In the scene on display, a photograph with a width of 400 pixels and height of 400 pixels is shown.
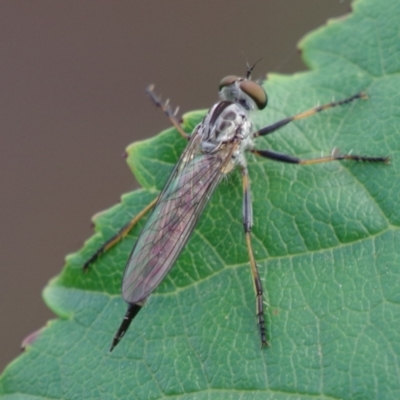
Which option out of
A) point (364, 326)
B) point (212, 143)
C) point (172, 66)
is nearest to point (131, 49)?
point (172, 66)

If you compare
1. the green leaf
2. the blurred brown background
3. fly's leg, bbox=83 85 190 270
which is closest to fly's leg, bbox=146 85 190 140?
fly's leg, bbox=83 85 190 270

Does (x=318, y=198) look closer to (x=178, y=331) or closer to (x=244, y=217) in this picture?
(x=244, y=217)

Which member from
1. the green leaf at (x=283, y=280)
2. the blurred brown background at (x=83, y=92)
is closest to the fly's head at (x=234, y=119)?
the green leaf at (x=283, y=280)

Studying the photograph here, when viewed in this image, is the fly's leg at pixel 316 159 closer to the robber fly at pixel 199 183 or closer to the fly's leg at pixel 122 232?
the robber fly at pixel 199 183

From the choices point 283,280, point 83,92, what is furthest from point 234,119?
point 83,92

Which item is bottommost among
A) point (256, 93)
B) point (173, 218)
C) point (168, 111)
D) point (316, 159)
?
point (316, 159)

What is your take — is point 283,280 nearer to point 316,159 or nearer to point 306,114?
point 316,159

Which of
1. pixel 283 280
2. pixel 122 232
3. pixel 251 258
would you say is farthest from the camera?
pixel 122 232

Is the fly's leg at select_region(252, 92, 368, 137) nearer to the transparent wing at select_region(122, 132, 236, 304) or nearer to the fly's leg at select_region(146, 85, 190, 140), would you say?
the transparent wing at select_region(122, 132, 236, 304)
